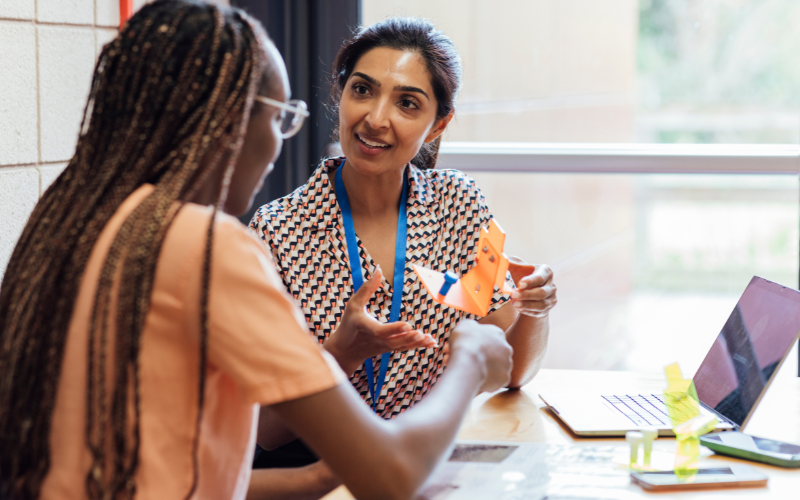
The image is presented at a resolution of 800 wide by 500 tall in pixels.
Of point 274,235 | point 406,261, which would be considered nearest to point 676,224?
point 406,261

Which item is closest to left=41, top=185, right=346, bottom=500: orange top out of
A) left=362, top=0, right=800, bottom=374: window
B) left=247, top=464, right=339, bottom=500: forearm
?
left=247, top=464, right=339, bottom=500: forearm

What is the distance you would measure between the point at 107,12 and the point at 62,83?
0.33 meters

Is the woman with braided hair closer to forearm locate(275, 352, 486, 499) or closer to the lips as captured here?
forearm locate(275, 352, 486, 499)

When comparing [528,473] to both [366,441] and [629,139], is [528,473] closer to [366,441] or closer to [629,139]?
[366,441]

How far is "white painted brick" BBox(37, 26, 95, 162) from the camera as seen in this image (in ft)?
6.26

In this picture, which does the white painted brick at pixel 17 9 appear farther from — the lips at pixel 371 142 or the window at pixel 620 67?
the window at pixel 620 67

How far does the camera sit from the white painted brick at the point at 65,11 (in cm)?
188

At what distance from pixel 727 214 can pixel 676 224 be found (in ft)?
0.75

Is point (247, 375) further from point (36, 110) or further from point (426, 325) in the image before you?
point (36, 110)

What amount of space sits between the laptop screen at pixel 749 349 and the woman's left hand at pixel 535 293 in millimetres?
349

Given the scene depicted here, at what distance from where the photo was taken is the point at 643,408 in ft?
4.74

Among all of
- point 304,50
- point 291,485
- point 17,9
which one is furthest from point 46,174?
point 304,50

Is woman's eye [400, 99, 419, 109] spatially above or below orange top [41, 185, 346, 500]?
above

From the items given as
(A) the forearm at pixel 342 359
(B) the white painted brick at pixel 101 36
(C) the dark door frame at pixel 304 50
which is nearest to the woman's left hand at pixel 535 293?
(A) the forearm at pixel 342 359
